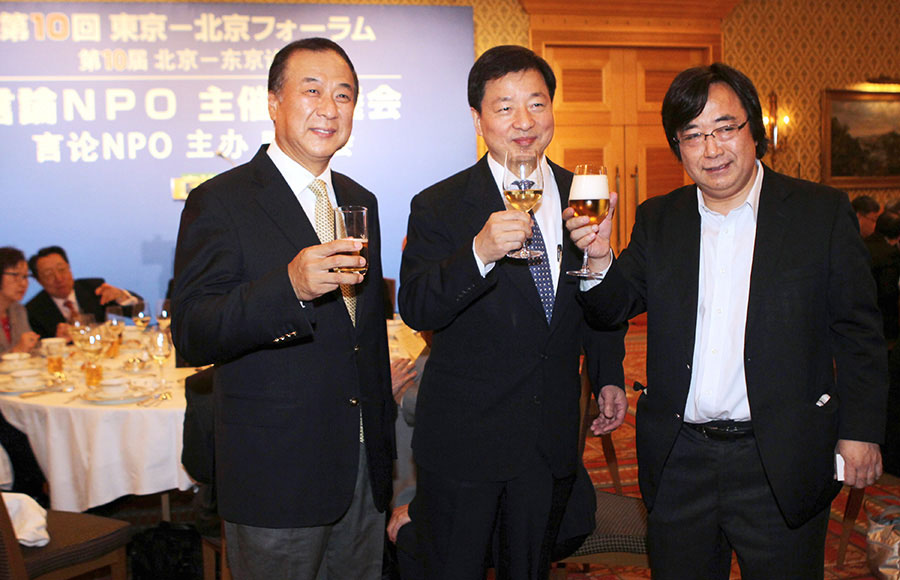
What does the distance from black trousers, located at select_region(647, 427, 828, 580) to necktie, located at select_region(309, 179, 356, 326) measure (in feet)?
2.87

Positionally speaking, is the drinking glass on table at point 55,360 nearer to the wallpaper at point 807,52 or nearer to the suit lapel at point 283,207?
the suit lapel at point 283,207

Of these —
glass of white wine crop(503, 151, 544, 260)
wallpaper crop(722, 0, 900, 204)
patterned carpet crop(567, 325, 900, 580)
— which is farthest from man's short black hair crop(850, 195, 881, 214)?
glass of white wine crop(503, 151, 544, 260)

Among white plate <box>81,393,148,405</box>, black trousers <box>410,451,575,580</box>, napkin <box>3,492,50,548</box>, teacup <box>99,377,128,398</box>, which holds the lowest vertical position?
napkin <box>3,492,50,548</box>

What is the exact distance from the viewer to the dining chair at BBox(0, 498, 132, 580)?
219cm

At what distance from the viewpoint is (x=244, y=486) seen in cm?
177

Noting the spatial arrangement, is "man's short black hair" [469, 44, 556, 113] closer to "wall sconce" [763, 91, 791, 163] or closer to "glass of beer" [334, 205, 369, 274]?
"glass of beer" [334, 205, 369, 274]

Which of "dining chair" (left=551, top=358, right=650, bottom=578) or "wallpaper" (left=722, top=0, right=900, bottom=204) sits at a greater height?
"wallpaper" (left=722, top=0, right=900, bottom=204)

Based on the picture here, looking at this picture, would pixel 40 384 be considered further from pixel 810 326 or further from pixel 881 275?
pixel 881 275

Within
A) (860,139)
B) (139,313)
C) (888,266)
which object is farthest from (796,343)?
(860,139)

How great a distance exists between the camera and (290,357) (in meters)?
1.77

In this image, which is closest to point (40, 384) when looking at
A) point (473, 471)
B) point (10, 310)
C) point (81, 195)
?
point (10, 310)

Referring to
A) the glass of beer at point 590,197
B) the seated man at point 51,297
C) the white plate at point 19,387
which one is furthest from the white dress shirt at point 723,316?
the seated man at point 51,297

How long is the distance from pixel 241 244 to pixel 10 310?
341cm

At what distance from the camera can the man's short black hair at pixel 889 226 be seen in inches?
214
